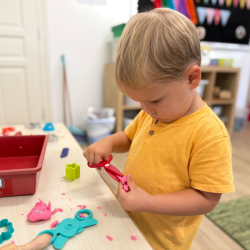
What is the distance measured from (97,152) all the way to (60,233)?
232 millimetres

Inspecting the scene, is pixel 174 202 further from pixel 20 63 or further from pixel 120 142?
pixel 20 63

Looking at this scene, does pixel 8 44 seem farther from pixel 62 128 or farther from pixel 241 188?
pixel 241 188

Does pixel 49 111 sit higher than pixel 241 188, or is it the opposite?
pixel 49 111

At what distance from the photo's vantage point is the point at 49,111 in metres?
2.37

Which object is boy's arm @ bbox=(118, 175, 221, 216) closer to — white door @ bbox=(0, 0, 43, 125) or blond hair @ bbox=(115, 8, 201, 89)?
blond hair @ bbox=(115, 8, 201, 89)

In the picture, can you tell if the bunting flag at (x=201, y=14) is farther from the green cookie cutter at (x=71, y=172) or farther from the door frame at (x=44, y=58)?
the green cookie cutter at (x=71, y=172)

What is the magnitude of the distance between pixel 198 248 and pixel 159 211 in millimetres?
792

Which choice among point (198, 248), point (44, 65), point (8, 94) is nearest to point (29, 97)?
point (8, 94)

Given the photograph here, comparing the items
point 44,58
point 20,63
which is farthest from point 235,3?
point 20,63

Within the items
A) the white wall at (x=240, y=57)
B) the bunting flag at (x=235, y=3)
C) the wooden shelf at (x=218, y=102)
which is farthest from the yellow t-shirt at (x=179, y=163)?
the bunting flag at (x=235, y=3)

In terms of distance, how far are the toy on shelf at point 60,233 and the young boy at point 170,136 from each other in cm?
9

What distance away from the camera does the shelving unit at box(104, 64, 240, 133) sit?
2.26 meters

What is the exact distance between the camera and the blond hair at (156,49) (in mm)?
450

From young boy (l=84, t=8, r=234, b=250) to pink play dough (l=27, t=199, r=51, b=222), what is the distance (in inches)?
6.1
